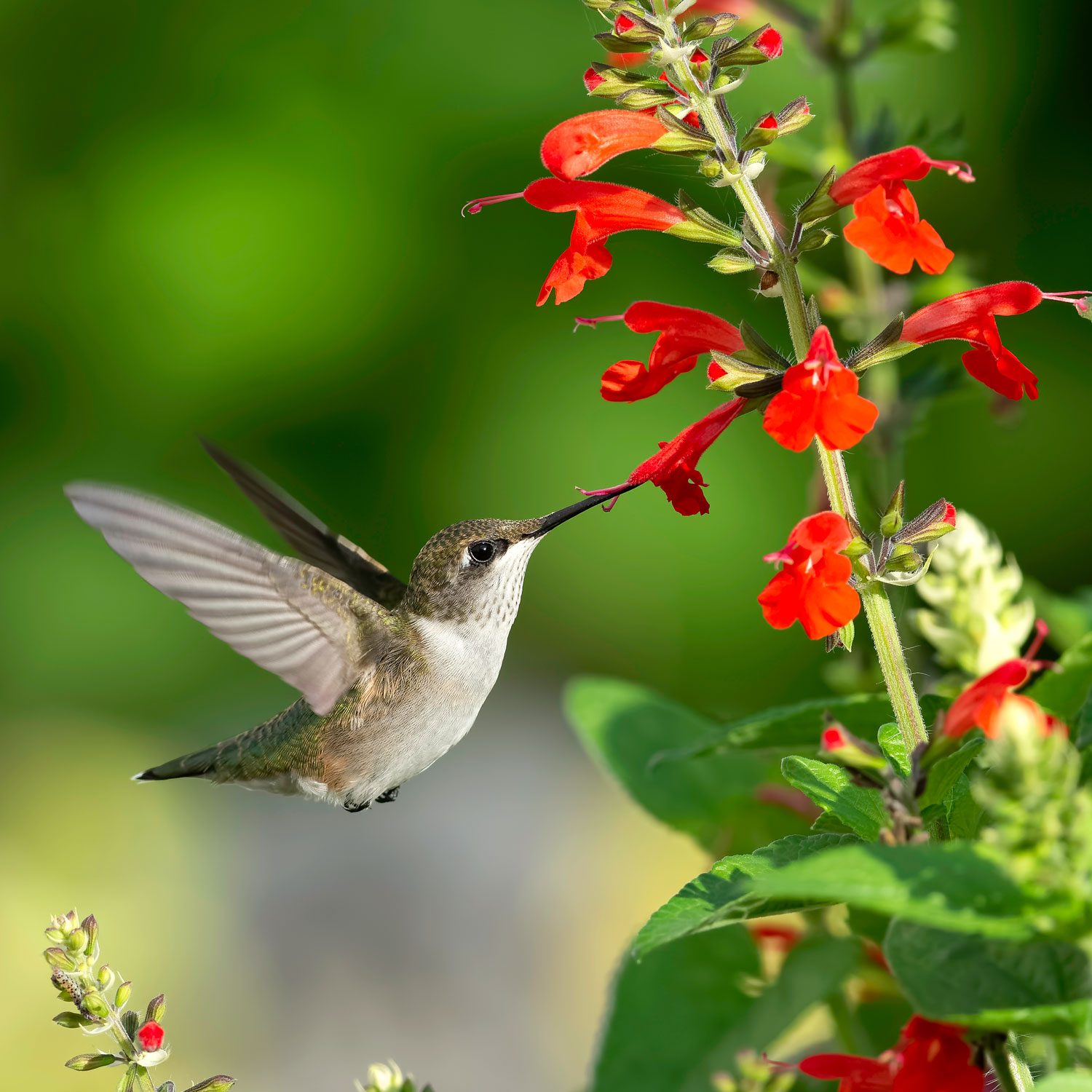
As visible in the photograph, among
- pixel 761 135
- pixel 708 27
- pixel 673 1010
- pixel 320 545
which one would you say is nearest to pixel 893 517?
pixel 761 135

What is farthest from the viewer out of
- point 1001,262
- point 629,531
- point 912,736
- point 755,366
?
point 629,531

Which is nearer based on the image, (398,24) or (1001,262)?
(1001,262)

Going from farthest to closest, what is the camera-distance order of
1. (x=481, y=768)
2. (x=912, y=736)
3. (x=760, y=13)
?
(x=481, y=768)
(x=760, y=13)
(x=912, y=736)

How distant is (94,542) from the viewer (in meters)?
4.31

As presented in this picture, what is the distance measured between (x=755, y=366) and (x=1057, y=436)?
2876mm

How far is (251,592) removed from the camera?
1515mm

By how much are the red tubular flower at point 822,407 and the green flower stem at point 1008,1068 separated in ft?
1.40

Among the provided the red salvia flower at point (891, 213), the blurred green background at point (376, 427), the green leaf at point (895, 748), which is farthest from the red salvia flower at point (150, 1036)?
the blurred green background at point (376, 427)

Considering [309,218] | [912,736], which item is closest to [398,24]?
[309,218]

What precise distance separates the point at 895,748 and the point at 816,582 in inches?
5.9

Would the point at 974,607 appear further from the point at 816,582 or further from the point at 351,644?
the point at 351,644

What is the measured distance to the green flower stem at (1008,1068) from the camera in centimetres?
88

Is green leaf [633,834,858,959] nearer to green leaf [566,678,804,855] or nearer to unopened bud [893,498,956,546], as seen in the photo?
unopened bud [893,498,956,546]

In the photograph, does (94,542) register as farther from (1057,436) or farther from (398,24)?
(1057,436)
